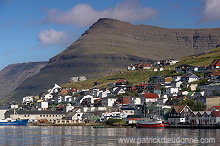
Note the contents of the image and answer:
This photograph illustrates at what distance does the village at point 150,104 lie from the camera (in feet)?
395

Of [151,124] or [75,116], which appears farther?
[75,116]

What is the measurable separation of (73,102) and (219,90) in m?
65.8

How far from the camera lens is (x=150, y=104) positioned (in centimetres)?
14288

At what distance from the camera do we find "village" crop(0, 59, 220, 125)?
4742 inches

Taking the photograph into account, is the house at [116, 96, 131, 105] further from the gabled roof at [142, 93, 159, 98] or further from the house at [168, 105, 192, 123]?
the house at [168, 105, 192, 123]

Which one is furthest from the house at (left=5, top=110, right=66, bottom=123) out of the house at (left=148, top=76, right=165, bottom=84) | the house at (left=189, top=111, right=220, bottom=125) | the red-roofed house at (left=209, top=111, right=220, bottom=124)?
the red-roofed house at (left=209, top=111, right=220, bottom=124)

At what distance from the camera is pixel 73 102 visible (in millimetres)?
189000

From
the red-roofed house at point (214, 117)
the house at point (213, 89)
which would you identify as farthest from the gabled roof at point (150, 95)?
the red-roofed house at point (214, 117)

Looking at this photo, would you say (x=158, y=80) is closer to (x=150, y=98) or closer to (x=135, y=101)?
(x=135, y=101)

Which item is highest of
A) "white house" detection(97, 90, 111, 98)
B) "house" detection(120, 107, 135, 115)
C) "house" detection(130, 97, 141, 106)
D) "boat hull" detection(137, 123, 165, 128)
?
"white house" detection(97, 90, 111, 98)

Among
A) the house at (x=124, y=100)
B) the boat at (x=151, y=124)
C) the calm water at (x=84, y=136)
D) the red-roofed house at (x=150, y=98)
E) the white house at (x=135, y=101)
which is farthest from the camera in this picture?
the house at (x=124, y=100)

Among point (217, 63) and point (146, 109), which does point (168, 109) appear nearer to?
point (146, 109)

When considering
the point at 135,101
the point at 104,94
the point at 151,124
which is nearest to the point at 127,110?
the point at 135,101

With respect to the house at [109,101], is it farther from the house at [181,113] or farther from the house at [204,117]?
the house at [204,117]
